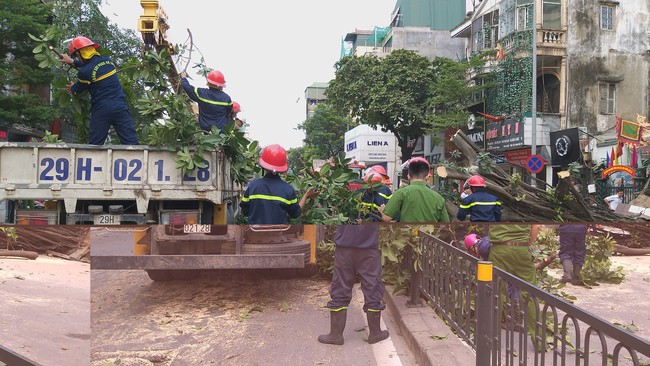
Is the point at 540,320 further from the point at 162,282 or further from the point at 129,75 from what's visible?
the point at 129,75

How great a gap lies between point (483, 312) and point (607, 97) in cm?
63

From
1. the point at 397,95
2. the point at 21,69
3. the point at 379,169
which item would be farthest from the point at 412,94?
the point at 21,69

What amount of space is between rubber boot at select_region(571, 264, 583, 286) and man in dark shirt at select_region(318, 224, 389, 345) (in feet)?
1.77

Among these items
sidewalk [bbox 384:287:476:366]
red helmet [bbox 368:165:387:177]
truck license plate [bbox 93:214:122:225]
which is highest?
red helmet [bbox 368:165:387:177]

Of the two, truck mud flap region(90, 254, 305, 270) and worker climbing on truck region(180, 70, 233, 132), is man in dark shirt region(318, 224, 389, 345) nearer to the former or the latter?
truck mud flap region(90, 254, 305, 270)

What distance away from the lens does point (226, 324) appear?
1422mm

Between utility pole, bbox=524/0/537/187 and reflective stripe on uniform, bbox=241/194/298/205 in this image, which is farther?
reflective stripe on uniform, bbox=241/194/298/205

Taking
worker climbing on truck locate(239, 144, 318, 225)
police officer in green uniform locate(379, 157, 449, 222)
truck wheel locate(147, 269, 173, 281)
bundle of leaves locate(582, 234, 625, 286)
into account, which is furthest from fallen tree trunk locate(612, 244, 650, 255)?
truck wheel locate(147, 269, 173, 281)

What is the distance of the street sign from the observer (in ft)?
3.69

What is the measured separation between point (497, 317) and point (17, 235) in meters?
1.40

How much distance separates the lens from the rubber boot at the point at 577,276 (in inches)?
54.3

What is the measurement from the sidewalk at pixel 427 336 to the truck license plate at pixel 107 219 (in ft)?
2.52

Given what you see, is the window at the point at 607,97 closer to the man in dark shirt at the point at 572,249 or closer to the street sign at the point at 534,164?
the street sign at the point at 534,164

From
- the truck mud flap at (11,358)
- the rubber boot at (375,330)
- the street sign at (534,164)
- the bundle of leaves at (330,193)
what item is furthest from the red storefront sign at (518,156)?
the truck mud flap at (11,358)
